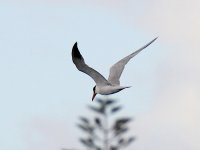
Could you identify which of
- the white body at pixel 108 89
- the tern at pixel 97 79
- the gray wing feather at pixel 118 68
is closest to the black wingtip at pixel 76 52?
the tern at pixel 97 79

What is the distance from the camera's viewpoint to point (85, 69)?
3005 cm

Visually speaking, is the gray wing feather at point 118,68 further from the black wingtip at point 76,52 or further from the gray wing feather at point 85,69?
the black wingtip at point 76,52

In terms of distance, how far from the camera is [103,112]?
7338cm

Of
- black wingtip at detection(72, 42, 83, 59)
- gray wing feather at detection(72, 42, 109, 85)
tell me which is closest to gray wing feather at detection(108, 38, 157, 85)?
gray wing feather at detection(72, 42, 109, 85)

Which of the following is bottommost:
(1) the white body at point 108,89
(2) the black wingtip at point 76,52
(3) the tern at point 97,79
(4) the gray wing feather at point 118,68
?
(1) the white body at point 108,89

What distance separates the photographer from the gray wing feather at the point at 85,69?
1174 inches

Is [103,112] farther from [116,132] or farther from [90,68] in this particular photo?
[90,68]

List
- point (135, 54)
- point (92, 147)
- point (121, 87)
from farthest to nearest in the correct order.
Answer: point (92, 147) < point (135, 54) < point (121, 87)

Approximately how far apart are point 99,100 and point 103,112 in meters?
0.96

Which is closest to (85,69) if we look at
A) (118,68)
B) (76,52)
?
(76,52)

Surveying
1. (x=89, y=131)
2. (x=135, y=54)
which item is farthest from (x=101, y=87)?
(x=89, y=131)

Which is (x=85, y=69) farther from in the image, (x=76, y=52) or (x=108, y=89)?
(x=108, y=89)

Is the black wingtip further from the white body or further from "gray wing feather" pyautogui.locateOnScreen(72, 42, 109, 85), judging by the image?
the white body

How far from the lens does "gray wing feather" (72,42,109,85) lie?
29.8 m
